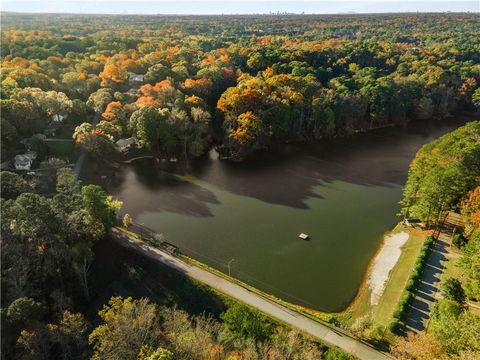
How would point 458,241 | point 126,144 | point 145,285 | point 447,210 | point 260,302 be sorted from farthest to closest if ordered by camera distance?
point 126,144
point 447,210
point 458,241
point 145,285
point 260,302

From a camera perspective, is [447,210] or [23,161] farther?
[23,161]

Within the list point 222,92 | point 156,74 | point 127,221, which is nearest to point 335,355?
point 127,221

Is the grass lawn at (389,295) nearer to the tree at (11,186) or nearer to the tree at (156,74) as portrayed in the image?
the tree at (11,186)

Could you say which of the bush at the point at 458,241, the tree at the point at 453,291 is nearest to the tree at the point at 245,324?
the tree at the point at 453,291

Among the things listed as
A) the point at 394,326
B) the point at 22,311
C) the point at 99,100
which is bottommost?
the point at 394,326

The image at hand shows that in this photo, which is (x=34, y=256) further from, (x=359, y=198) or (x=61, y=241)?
(x=359, y=198)

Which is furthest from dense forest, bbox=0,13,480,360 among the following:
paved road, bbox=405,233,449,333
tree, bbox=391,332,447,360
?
paved road, bbox=405,233,449,333

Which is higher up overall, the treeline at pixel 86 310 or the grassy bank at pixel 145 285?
the treeline at pixel 86 310

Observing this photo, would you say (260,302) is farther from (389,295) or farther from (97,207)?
(97,207)
